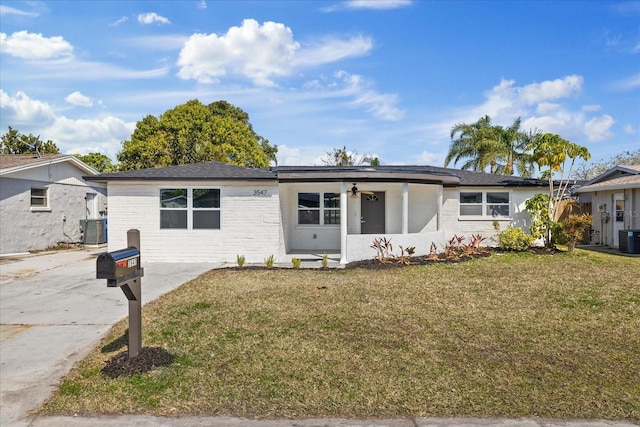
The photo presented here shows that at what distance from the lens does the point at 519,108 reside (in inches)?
1089

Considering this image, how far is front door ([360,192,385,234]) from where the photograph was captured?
648 inches

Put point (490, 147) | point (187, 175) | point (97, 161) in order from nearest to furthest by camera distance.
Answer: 1. point (187, 175)
2. point (490, 147)
3. point (97, 161)

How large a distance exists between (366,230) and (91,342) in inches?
461

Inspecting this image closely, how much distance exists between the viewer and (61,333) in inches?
251

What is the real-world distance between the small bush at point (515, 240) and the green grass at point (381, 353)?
601 cm

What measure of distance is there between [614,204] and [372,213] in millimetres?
9800

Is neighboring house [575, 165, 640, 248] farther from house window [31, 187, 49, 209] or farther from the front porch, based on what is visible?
house window [31, 187, 49, 209]

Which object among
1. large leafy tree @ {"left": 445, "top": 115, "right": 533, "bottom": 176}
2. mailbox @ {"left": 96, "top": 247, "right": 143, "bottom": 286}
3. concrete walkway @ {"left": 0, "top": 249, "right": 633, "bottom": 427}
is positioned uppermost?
large leafy tree @ {"left": 445, "top": 115, "right": 533, "bottom": 176}

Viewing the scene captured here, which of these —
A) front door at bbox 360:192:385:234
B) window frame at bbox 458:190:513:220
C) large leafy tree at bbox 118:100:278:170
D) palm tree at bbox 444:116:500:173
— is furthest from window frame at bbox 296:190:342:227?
large leafy tree at bbox 118:100:278:170

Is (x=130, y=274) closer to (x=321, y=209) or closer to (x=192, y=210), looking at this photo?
(x=192, y=210)

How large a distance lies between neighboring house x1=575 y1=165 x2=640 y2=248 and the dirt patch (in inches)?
647

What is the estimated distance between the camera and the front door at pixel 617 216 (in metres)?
16.9

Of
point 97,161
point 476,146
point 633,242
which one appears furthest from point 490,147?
point 97,161

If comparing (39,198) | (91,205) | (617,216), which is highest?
(39,198)
